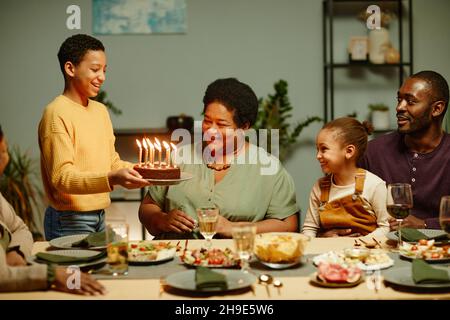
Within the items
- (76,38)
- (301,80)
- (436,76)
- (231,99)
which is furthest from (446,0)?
(76,38)

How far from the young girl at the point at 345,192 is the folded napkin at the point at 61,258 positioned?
3.50 ft

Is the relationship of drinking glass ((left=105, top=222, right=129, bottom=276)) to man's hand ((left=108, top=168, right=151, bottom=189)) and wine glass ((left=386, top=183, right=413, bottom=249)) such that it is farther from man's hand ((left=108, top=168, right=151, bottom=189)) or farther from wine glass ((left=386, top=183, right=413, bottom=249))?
wine glass ((left=386, top=183, right=413, bottom=249))

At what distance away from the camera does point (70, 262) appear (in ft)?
6.47

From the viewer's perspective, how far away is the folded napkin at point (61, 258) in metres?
1.97

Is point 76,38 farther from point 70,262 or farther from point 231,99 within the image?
point 70,262

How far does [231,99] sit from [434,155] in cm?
105

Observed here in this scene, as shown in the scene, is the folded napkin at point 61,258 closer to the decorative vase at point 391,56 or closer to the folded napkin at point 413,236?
the folded napkin at point 413,236

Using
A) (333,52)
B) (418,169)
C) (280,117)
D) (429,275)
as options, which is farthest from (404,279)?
(333,52)

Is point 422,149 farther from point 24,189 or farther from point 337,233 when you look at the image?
point 24,189

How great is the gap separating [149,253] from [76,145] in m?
0.75

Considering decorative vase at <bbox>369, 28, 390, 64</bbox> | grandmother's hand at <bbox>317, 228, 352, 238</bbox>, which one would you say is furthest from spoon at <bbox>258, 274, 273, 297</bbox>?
decorative vase at <bbox>369, 28, 390, 64</bbox>

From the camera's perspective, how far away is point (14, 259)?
1927 millimetres

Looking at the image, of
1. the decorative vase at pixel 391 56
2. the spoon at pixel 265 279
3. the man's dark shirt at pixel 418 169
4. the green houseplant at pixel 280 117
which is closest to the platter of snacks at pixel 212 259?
the spoon at pixel 265 279

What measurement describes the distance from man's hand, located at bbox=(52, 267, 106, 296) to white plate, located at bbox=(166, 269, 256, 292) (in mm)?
197
